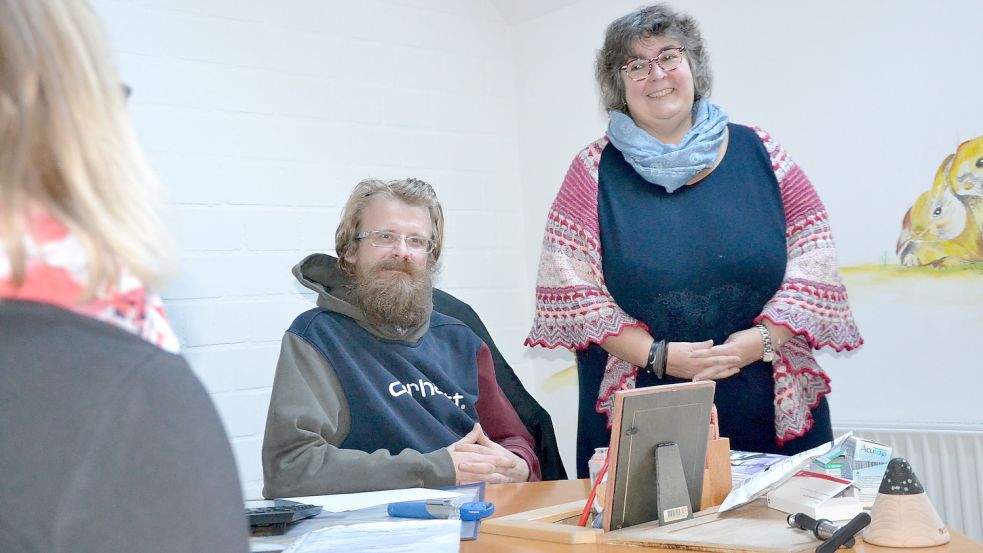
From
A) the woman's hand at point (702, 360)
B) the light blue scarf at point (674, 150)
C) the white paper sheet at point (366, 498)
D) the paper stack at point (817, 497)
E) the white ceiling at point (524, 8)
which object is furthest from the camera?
the white ceiling at point (524, 8)

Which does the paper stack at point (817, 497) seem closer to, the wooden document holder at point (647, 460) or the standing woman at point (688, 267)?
the wooden document holder at point (647, 460)

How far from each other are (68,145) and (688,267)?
1803 mm

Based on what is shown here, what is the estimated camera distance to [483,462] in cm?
199

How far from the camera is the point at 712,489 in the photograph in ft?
4.68

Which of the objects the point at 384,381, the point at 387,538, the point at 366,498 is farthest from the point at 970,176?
the point at 387,538

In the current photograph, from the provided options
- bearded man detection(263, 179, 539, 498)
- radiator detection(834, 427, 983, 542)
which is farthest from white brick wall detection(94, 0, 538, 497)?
radiator detection(834, 427, 983, 542)

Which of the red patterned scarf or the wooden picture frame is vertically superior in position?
the red patterned scarf

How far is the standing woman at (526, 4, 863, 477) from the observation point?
2.16 m

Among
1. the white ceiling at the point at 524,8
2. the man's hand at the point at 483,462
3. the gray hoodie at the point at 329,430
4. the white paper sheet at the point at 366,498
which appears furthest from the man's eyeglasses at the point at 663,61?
the white ceiling at the point at 524,8

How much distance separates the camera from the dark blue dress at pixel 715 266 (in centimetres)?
221

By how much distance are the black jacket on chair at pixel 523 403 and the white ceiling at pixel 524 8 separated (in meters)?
1.67

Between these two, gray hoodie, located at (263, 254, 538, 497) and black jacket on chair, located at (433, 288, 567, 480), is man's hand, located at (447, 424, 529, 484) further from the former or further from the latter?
black jacket on chair, located at (433, 288, 567, 480)

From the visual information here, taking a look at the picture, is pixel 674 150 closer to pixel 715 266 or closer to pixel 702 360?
pixel 715 266

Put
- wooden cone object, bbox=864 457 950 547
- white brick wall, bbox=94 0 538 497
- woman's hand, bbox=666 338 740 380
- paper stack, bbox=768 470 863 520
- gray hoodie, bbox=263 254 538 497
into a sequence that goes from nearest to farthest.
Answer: wooden cone object, bbox=864 457 950 547 → paper stack, bbox=768 470 863 520 → gray hoodie, bbox=263 254 538 497 → woman's hand, bbox=666 338 740 380 → white brick wall, bbox=94 0 538 497
